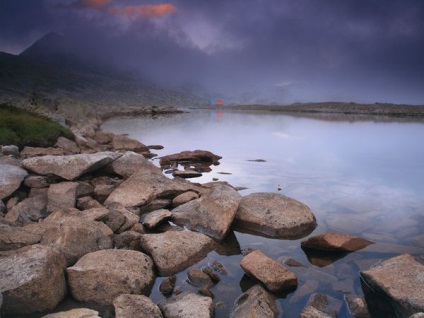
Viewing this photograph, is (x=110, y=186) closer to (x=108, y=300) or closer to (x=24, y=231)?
(x=24, y=231)

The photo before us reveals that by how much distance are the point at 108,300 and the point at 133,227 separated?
10.7 feet

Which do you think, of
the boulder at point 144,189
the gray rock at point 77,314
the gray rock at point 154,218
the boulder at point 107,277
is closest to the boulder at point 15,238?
the boulder at point 107,277

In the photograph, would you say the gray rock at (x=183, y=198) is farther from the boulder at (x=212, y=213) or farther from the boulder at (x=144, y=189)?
the boulder at (x=212, y=213)

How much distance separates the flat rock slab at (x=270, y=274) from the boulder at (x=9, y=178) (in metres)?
7.44

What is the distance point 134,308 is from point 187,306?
929 mm

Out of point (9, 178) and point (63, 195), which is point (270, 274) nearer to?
point (63, 195)

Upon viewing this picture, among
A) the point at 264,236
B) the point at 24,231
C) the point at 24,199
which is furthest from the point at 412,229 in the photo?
the point at 24,199

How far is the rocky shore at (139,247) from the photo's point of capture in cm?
628

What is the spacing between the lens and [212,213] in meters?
10.7

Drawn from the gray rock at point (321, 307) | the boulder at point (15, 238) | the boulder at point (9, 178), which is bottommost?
the gray rock at point (321, 307)

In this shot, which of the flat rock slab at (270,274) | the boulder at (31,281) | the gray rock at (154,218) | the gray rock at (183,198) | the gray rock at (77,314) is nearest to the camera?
the gray rock at (77,314)

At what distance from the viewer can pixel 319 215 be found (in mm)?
12953

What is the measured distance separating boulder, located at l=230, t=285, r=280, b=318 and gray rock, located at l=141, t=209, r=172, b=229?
13.5ft

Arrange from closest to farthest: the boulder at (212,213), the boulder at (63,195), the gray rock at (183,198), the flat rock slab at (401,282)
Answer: the flat rock slab at (401,282) → the boulder at (212,213) → the boulder at (63,195) → the gray rock at (183,198)
